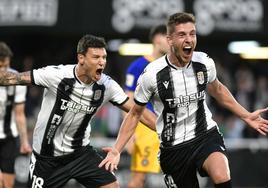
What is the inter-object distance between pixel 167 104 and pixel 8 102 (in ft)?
10.6

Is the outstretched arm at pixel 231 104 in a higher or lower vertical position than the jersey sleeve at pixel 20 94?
higher

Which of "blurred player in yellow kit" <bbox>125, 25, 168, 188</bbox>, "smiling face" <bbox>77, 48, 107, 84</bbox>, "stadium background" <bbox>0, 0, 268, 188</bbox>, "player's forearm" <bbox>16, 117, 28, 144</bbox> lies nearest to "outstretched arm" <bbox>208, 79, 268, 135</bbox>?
"smiling face" <bbox>77, 48, 107, 84</bbox>

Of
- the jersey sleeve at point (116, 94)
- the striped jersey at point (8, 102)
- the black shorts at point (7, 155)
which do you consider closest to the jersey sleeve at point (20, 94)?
the striped jersey at point (8, 102)

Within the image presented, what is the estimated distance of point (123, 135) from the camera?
8.31 metres

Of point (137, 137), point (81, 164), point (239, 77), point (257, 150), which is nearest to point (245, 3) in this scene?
point (239, 77)

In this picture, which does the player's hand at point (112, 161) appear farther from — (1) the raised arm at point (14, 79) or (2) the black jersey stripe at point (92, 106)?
(1) the raised arm at point (14, 79)

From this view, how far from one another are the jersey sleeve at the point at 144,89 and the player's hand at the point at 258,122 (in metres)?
1.07

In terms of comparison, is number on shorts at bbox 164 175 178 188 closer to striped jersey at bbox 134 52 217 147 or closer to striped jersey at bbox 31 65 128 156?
striped jersey at bbox 134 52 217 147

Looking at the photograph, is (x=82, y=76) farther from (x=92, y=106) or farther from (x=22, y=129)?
(x=22, y=129)

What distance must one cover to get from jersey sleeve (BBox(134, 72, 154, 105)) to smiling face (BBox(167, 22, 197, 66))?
1.24 ft

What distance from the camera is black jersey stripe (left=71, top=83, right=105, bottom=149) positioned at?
350 inches

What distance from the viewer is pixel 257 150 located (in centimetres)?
1628

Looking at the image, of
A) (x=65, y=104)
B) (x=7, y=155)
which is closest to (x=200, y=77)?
(x=65, y=104)

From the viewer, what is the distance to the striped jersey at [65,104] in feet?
28.9
